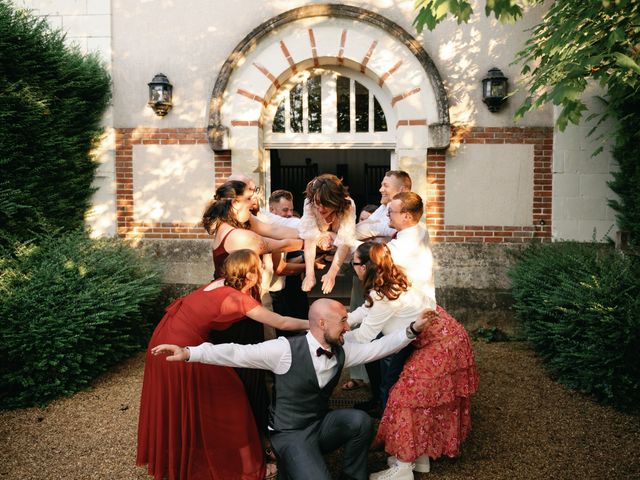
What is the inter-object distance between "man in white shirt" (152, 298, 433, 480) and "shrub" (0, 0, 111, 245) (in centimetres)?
377

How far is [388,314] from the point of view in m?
3.18

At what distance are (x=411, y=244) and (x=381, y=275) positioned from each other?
0.38 m

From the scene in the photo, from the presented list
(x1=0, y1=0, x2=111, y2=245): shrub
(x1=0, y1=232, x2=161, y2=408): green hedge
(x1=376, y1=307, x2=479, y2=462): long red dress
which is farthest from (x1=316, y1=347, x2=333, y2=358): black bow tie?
(x1=0, y1=0, x2=111, y2=245): shrub

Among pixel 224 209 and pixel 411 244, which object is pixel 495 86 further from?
pixel 224 209

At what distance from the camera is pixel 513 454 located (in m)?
3.53

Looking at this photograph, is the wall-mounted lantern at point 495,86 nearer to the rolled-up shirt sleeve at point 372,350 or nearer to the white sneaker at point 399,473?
the rolled-up shirt sleeve at point 372,350

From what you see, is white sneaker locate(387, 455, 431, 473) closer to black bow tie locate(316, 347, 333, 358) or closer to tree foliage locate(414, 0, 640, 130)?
black bow tie locate(316, 347, 333, 358)

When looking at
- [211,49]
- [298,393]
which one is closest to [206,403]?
[298,393]

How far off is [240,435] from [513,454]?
6.26ft

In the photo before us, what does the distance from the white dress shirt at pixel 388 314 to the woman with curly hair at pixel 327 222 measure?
1.59 feet

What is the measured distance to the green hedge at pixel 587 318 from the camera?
13.6 ft

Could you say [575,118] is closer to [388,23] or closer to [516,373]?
[516,373]

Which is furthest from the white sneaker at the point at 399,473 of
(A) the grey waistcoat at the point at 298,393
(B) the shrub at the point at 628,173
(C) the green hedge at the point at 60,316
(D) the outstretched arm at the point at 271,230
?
(B) the shrub at the point at 628,173

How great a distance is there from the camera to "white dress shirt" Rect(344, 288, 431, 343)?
3170 mm
